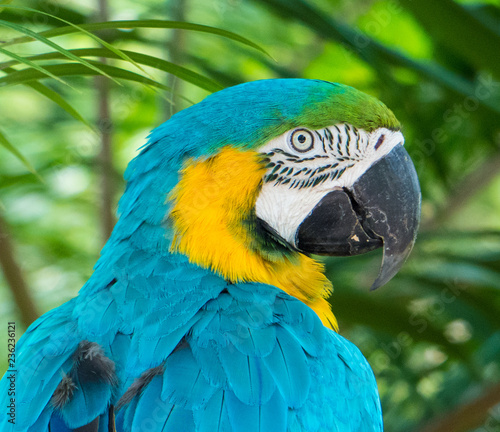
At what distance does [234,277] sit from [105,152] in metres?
0.91

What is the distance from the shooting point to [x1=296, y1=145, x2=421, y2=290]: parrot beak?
929 mm

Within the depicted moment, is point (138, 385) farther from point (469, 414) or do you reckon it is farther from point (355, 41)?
point (469, 414)

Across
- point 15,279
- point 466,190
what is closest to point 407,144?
point 466,190

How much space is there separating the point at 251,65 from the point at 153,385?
185cm

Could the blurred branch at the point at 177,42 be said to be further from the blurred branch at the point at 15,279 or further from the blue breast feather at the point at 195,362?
the blue breast feather at the point at 195,362

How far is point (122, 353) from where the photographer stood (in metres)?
0.79

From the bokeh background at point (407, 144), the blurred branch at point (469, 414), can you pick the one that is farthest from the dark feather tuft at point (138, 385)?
the blurred branch at point (469, 414)

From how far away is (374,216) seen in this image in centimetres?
93

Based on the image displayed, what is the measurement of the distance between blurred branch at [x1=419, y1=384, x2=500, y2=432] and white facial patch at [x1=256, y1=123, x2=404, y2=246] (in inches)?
32.8

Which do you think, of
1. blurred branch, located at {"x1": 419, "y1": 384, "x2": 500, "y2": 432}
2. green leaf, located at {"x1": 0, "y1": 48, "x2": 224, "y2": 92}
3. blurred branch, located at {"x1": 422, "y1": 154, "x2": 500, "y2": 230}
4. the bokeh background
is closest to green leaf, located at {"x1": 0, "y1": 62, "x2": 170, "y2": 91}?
green leaf, located at {"x1": 0, "y1": 48, "x2": 224, "y2": 92}

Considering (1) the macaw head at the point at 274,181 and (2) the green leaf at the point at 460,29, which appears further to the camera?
(2) the green leaf at the point at 460,29

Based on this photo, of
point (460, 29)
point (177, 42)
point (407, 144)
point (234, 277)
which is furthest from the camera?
point (407, 144)

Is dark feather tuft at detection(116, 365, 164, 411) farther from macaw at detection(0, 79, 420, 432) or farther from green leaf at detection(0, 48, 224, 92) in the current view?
green leaf at detection(0, 48, 224, 92)

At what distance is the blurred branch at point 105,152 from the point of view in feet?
5.06
